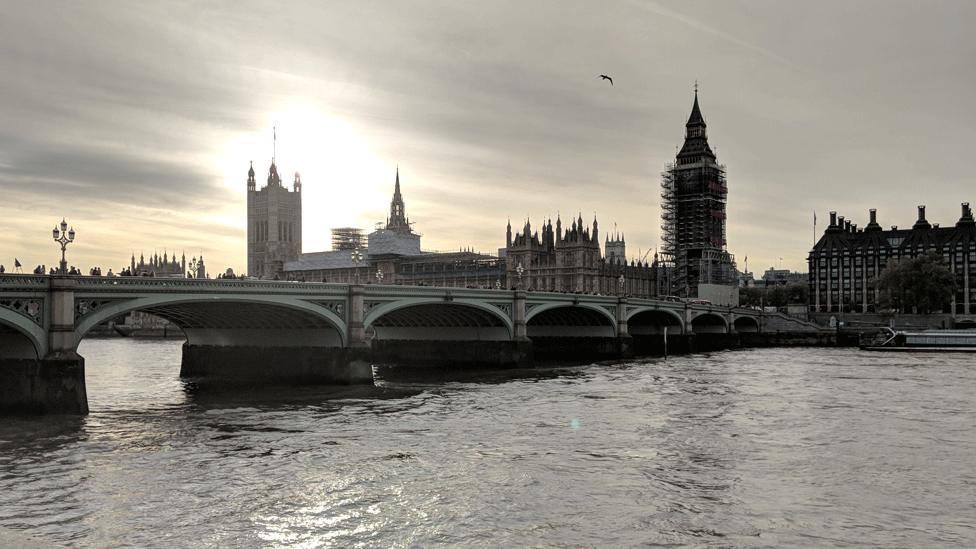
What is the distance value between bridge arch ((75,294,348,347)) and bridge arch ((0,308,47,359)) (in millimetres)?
3430

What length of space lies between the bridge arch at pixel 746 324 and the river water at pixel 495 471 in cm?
7381

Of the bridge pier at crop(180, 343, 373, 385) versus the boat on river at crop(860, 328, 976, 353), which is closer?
the bridge pier at crop(180, 343, 373, 385)

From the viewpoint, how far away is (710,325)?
10931 centimetres

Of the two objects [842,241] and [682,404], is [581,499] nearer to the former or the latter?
[682,404]

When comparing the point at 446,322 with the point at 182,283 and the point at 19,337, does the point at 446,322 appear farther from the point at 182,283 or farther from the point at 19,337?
the point at 19,337

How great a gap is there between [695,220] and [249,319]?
121870mm

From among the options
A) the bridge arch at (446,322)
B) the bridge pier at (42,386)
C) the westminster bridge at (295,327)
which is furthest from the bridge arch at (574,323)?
the bridge pier at (42,386)

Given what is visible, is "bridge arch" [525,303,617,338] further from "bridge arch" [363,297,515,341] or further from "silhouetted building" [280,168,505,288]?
"silhouetted building" [280,168,505,288]

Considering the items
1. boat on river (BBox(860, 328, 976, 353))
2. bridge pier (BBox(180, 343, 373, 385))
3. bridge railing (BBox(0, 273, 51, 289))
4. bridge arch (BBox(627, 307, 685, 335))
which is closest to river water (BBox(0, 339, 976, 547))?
bridge pier (BBox(180, 343, 373, 385))

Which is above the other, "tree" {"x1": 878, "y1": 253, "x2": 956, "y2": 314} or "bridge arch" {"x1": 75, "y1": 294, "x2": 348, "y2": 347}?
"tree" {"x1": 878, "y1": 253, "x2": 956, "y2": 314}

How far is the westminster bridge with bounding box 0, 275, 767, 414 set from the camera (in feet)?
105

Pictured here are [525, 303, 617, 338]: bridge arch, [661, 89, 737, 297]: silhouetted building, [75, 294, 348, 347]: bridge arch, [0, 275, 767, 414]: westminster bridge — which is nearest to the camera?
[0, 275, 767, 414]: westminster bridge

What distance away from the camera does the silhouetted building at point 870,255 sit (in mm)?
141500

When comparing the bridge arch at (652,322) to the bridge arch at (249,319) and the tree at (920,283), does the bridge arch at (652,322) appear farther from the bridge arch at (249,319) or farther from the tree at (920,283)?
the bridge arch at (249,319)
